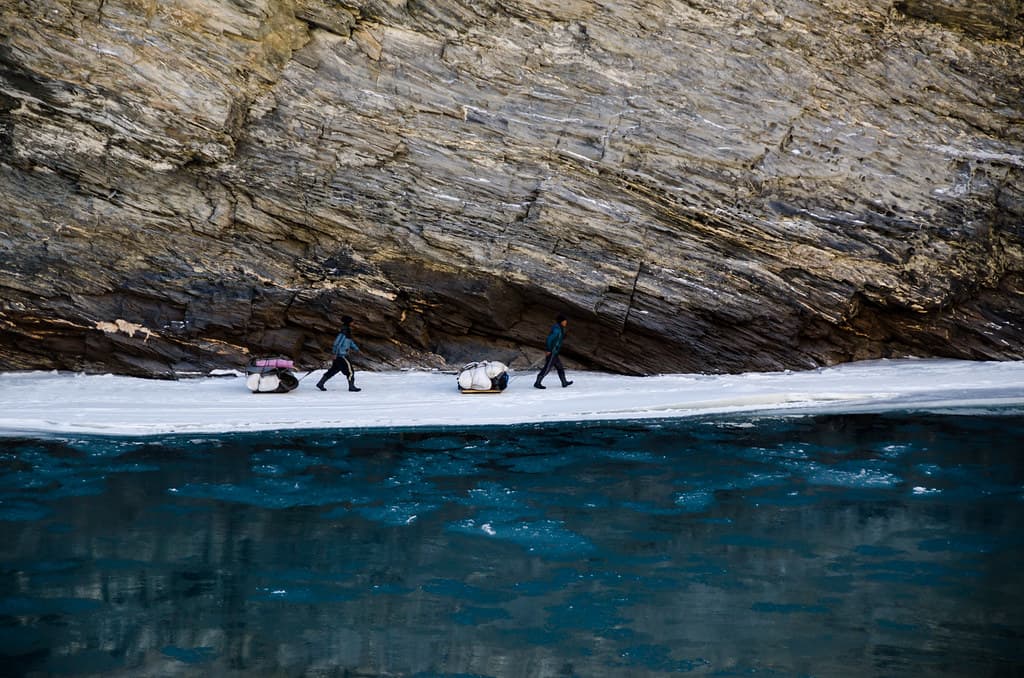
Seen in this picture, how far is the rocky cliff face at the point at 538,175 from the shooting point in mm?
16969

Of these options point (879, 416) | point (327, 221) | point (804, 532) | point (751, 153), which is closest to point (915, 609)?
point (804, 532)

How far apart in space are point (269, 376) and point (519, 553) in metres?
8.40

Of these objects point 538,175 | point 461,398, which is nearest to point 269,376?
point 461,398

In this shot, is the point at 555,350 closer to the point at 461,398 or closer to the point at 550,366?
the point at 550,366

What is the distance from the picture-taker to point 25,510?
10211 mm

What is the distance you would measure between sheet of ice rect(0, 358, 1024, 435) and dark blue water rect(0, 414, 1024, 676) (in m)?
0.90

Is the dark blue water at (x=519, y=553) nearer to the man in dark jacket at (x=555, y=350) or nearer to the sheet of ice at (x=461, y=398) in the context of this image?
the sheet of ice at (x=461, y=398)

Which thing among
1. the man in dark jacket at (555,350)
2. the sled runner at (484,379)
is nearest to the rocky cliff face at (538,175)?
the man in dark jacket at (555,350)

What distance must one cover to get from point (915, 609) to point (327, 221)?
12893 mm

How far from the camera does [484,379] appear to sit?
53.0 feet

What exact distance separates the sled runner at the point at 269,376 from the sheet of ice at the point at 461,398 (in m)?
0.15

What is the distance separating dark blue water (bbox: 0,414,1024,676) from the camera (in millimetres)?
7039

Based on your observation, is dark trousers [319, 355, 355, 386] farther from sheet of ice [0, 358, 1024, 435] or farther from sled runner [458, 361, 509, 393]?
sled runner [458, 361, 509, 393]

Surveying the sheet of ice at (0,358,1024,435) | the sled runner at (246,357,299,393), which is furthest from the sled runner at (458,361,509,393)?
the sled runner at (246,357,299,393)
